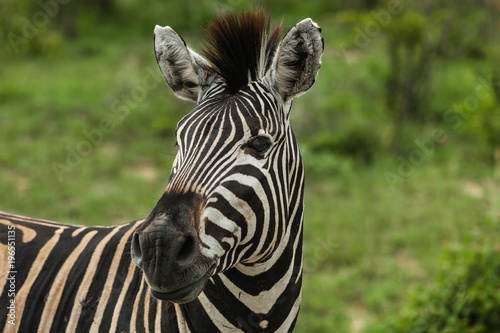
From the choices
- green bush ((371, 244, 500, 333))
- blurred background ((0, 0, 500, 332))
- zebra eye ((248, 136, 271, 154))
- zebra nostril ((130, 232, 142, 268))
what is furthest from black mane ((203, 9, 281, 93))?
green bush ((371, 244, 500, 333))

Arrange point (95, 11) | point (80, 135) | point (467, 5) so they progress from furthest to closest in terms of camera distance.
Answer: point (95, 11) < point (467, 5) < point (80, 135)

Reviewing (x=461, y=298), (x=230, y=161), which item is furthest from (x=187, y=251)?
(x=461, y=298)

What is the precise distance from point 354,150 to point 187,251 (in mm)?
7227

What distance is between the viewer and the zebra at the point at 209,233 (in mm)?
2086

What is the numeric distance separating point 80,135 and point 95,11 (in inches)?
304

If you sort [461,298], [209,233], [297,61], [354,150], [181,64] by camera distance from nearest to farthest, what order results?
[209,233] → [297,61] → [181,64] → [461,298] → [354,150]

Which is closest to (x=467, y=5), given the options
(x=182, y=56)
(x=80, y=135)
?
(x=80, y=135)

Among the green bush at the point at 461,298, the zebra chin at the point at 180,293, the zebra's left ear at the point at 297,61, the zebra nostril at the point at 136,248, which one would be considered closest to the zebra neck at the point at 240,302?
the zebra chin at the point at 180,293

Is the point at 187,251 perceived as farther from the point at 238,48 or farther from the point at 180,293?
the point at 238,48

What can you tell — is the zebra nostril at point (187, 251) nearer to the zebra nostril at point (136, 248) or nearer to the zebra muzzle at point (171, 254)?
the zebra muzzle at point (171, 254)

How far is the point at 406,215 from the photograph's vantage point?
7289 mm

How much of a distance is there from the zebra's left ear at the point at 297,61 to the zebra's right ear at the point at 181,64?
330 millimetres

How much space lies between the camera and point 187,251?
201 centimetres

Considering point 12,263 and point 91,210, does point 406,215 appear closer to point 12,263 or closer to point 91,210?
point 91,210
